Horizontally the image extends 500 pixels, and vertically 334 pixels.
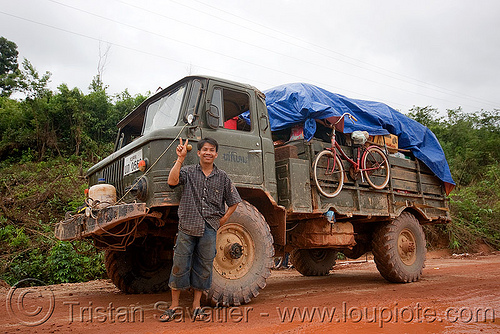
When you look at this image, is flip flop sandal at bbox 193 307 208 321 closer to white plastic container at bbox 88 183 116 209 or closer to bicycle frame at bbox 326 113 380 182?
white plastic container at bbox 88 183 116 209

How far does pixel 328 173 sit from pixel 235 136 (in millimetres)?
1804

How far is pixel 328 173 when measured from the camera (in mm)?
5734

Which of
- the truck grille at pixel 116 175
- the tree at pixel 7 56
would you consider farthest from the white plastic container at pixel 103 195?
the tree at pixel 7 56

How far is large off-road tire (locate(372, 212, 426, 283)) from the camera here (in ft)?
20.8

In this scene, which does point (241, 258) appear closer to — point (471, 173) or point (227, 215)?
point (227, 215)

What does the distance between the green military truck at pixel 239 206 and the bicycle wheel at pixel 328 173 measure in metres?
0.11

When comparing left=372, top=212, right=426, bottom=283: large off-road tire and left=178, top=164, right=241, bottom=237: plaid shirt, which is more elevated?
left=178, top=164, right=241, bottom=237: plaid shirt

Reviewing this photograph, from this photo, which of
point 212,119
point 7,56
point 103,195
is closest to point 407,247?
point 212,119

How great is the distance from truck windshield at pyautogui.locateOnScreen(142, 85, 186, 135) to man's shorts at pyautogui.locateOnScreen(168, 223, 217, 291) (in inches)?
60.2

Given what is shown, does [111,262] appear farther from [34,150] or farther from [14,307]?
[34,150]

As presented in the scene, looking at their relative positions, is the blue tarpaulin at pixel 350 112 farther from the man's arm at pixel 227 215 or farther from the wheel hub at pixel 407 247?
the man's arm at pixel 227 215

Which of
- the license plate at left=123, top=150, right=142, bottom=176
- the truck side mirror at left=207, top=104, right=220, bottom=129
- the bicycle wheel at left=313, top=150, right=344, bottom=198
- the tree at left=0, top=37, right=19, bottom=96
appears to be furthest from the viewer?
the tree at left=0, top=37, right=19, bottom=96

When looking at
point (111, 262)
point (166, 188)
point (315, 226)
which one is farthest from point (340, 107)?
point (111, 262)

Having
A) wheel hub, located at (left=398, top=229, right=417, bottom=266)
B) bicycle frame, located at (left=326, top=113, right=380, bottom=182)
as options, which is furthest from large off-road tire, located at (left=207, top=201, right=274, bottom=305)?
wheel hub, located at (left=398, top=229, right=417, bottom=266)
